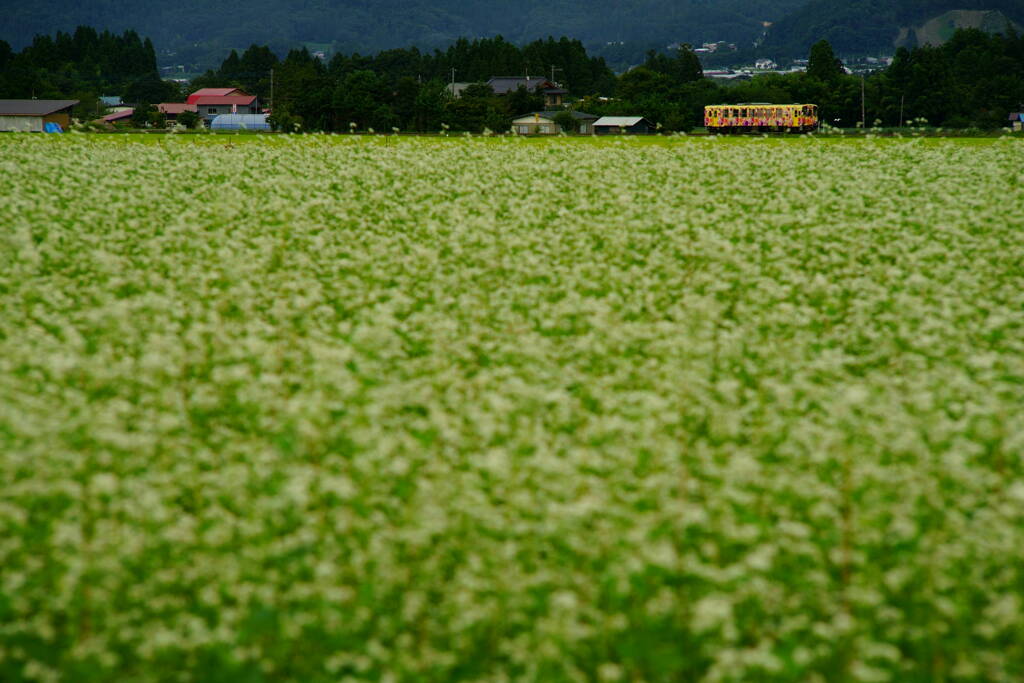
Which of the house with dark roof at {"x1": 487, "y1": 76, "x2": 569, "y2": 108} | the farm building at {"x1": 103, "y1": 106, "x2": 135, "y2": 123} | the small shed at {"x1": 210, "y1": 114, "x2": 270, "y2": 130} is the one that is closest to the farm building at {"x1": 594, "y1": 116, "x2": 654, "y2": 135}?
the house with dark roof at {"x1": 487, "y1": 76, "x2": 569, "y2": 108}

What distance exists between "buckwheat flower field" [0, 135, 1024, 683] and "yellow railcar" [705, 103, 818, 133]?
55.8 m

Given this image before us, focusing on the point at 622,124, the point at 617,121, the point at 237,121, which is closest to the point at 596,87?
the point at 237,121

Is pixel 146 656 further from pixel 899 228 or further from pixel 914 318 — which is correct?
pixel 899 228

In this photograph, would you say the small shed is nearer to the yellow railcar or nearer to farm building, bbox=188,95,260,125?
farm building, bbox=188,95,260,125

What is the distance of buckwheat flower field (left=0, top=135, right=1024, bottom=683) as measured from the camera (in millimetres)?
6035

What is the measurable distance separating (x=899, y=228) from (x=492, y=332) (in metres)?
10.8

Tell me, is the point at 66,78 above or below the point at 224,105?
above

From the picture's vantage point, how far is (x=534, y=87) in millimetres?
138625

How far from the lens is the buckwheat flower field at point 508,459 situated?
6.04m

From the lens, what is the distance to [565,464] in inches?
309

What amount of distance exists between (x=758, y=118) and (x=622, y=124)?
976 inches

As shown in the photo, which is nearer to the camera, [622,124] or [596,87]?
[622,124]

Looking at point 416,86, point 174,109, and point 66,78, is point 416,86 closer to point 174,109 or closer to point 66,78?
point 174,109

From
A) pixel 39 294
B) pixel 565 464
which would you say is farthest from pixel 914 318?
pixel 39 294
